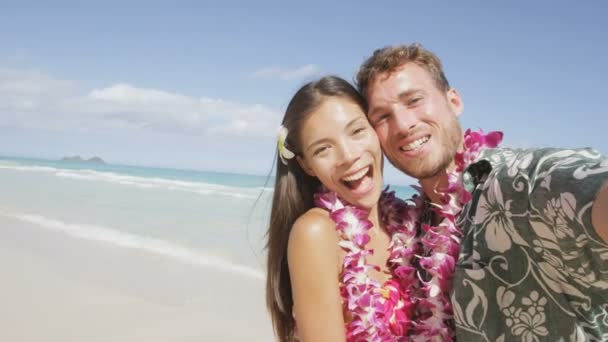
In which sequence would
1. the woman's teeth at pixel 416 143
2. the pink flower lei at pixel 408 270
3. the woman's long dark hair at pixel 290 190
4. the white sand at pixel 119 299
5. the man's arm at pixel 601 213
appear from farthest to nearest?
the white sand at pixel 119 299 < the woman's long dark hair at pixel 290 190 < the woman's teeth at pixel 416 143 < the pink flower lei at pixel 408 270 < the man's arm at pixel 601 213

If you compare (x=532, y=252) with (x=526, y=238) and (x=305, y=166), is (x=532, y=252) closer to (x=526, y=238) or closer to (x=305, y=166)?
(x=526, y=238)

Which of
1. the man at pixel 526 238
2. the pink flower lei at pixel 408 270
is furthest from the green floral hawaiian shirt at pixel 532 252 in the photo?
the pink flower lei at pixel 408 270

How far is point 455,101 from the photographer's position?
3031 mm

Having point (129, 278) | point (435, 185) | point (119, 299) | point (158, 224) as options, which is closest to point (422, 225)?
point (435, 185)

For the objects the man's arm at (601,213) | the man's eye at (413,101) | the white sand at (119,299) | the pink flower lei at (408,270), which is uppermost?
the man's eye at (413,101)

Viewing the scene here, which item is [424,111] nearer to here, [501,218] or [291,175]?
[291,175]

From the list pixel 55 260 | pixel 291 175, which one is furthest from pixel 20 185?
pixel 291 175

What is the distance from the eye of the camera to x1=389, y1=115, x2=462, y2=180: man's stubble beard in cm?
271

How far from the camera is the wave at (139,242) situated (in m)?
7.82

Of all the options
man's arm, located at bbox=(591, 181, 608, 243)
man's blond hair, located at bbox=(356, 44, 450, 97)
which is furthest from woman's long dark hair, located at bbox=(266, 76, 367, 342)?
man's arm, located at bbox=(591, 181, 608, 243)

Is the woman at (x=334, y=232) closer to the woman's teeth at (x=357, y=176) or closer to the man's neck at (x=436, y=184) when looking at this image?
the woman's teeth at (x=357, y=176)

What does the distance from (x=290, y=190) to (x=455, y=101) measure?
1.12 meters

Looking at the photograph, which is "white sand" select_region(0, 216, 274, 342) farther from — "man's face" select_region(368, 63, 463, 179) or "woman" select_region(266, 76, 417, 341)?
"man's face" select_region(368, 63, 463, 179)

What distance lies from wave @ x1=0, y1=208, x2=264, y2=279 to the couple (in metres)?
4.74
